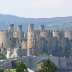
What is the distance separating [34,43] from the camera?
246 feet

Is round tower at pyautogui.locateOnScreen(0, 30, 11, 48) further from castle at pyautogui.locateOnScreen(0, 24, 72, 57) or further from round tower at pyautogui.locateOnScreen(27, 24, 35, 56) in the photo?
round tower at pyautogui.locateOnScreen(27, 24, 35, 56)

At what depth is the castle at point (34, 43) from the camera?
243ft

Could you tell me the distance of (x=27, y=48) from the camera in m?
73.3

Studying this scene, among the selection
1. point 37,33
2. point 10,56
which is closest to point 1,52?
point 10,56

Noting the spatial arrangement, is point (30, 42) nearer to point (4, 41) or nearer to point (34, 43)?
point (34, 43)

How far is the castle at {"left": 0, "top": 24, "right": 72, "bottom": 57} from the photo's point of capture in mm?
74000

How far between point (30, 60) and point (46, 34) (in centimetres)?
1143

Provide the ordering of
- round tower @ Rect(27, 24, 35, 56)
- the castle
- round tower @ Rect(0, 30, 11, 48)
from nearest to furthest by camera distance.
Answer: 1. round tower @ Rect(27, 24, 35, 56)
2. the castle
3. round tower @ Rect(0, 30, 11, 48)

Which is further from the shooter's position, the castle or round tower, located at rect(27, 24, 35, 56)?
the castle

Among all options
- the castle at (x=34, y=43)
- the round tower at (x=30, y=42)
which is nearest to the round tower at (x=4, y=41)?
the castle at (x=34, y=43)

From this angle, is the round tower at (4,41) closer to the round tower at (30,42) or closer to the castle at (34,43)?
the castle at (34,43)

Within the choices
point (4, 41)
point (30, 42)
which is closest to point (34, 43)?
point (30, 42)

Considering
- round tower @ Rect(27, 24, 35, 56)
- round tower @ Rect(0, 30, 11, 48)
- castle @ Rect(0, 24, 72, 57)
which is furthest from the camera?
round tower @ Rect(0, 30, 11, 48)

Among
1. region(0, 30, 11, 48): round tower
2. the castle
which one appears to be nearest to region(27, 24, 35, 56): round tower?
the castle
